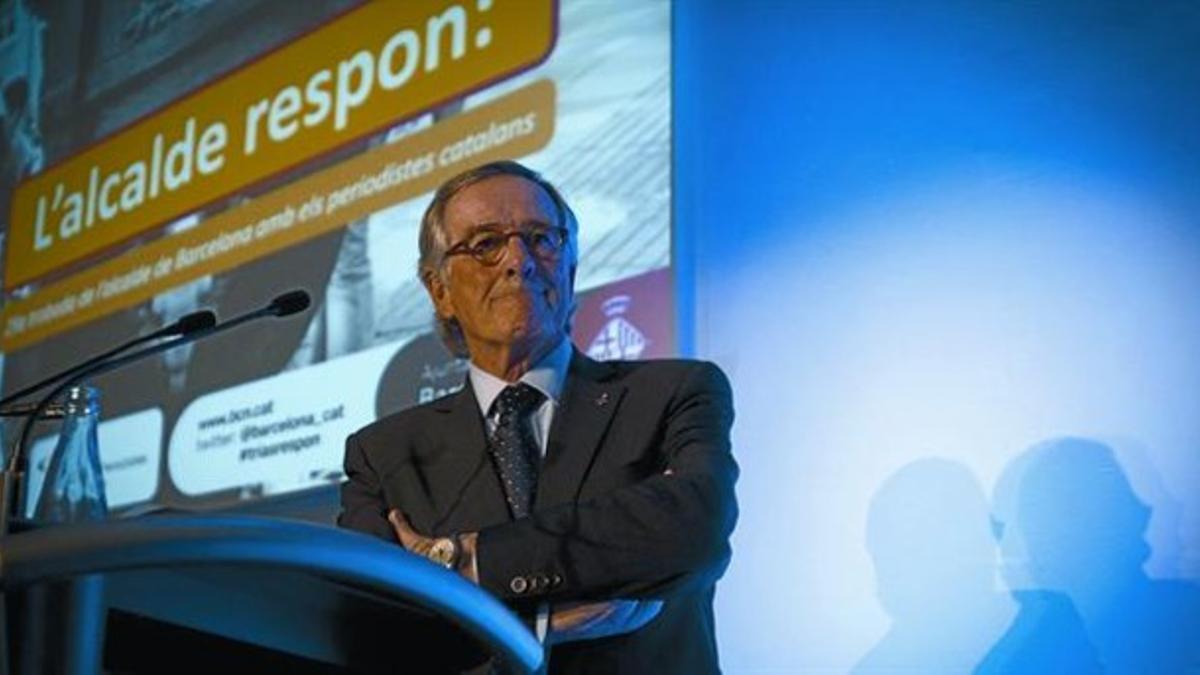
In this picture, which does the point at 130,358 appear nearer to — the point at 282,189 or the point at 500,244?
the point at 500,244

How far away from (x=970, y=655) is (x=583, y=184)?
116cm

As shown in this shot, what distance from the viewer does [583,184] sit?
285cm

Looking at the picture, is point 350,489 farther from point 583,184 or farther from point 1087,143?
point 1087,143

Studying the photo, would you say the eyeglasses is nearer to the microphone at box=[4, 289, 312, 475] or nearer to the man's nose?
the man's nose

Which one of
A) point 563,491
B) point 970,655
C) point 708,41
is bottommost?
point 970,655

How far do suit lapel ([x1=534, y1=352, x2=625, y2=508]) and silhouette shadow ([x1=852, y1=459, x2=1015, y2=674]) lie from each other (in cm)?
75

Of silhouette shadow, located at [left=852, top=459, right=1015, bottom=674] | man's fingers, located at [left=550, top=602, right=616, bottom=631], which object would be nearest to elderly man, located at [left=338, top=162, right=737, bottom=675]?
man's fingers, located at [left=550, top=602, right=616, bottom=631]

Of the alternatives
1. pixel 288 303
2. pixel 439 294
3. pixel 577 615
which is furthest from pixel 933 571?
pixel 288 303

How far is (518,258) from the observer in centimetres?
191

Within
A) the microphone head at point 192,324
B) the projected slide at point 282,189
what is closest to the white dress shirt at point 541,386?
the microphone head at point 192,324

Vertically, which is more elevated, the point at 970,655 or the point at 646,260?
the point at 646,260

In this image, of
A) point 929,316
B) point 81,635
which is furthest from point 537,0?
point 81,635

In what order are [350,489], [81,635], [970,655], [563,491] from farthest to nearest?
[970,655], [350,489], [563,491], [81,635]

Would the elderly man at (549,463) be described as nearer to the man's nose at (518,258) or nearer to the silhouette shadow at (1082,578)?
the man's nose at (518,258)
